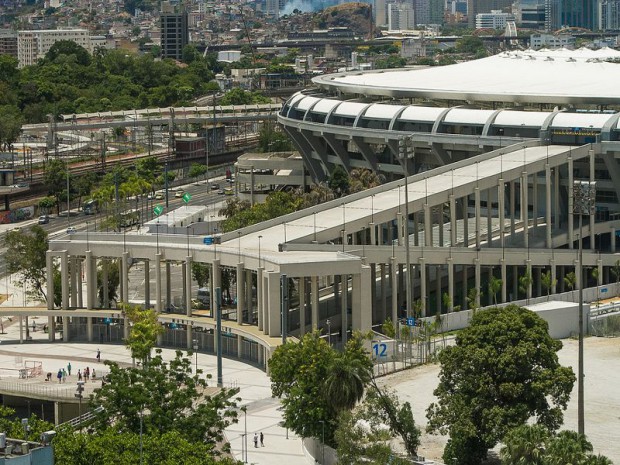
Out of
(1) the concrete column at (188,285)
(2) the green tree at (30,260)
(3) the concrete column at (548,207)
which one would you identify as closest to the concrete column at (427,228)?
(3) the concrete column at (548,207)

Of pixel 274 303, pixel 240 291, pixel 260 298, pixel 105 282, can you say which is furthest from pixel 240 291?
pixel 105 282

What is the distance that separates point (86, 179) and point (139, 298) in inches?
2170

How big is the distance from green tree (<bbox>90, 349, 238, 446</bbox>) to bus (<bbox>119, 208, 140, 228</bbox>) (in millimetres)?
59497

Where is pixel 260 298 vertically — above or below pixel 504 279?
above

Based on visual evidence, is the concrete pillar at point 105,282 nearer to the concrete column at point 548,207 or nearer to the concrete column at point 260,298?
the concrete column at point 260,298

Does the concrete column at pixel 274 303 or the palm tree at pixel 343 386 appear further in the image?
the concrete column at pixel 274 303

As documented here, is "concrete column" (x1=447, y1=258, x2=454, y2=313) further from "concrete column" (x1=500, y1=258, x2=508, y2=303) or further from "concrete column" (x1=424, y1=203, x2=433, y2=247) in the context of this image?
"concrete column" (x1=500, y1=258, x2=508, y2=303)

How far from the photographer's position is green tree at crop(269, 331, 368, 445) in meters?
72.4

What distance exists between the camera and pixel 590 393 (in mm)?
81562

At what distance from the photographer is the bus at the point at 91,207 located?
15504cm

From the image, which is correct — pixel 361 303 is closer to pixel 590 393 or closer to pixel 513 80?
pixel 590 393

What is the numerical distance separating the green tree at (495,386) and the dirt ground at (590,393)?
7.56 feet

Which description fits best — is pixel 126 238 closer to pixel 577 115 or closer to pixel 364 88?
pixel 577 115

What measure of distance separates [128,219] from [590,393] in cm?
6385
